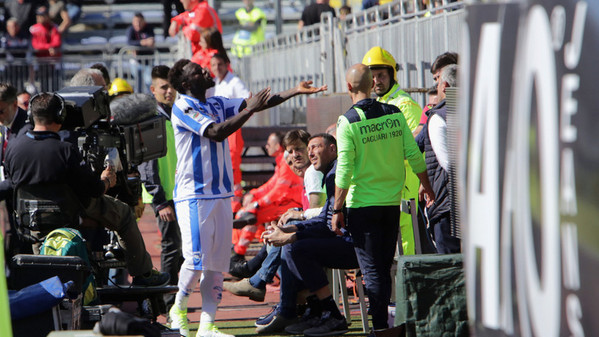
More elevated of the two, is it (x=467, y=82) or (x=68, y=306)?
(x=467, y=82)

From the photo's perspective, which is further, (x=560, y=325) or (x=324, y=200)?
(x=324, y=200)

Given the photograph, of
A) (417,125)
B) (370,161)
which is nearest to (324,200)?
(417,125)

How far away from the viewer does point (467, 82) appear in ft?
8.57

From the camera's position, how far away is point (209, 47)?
34.8 feet

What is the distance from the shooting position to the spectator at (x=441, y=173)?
20.5 ft

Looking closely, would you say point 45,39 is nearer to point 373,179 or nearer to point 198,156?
point 198,156

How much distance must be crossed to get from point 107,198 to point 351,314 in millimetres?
2261

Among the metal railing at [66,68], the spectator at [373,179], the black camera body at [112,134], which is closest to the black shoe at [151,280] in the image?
the black camera body at [112,134]

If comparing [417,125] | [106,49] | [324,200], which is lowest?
[324,200]

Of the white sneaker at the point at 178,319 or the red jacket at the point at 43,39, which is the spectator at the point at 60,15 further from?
the white sneaker at the point at 178,319

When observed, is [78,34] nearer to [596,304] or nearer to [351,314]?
[351,314]

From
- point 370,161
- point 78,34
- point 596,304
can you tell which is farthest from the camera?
point 78,34

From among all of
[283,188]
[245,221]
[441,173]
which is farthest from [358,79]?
[245,221]

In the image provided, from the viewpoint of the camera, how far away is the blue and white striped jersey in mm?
6082
